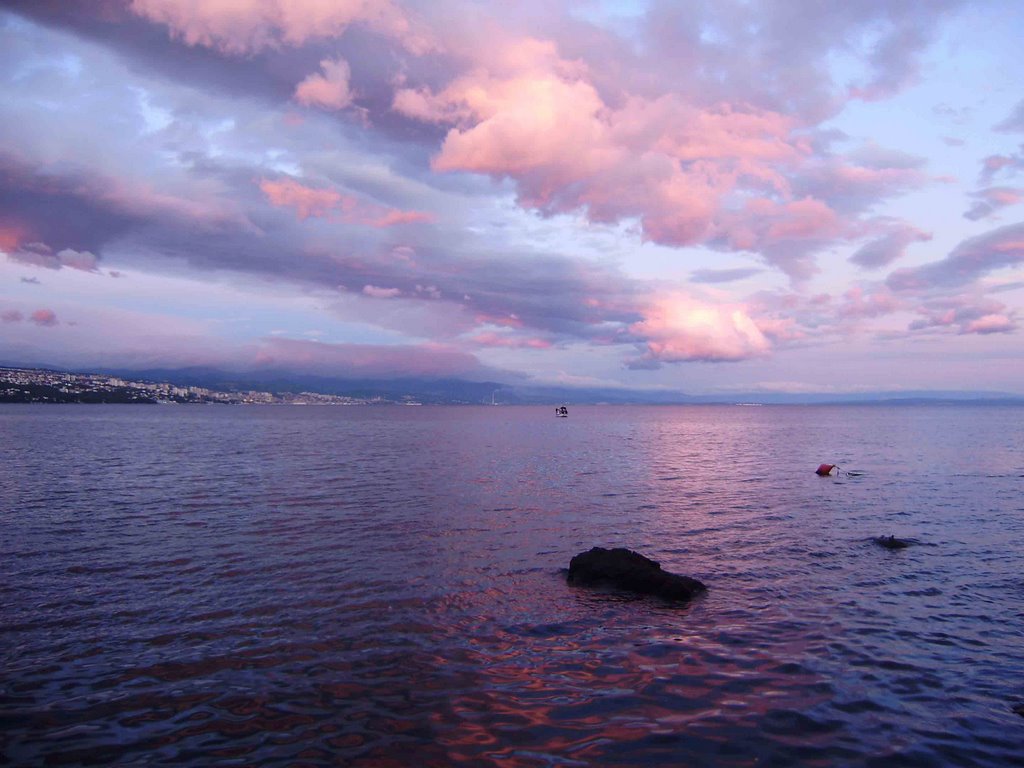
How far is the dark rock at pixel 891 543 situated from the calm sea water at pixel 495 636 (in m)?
0.86

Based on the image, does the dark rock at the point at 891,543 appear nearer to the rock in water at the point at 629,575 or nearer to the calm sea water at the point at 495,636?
the calm sea water at the point at 495,636

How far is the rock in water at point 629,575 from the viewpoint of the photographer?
19.2m

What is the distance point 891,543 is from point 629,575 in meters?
14.0

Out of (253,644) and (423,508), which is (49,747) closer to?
(253,644)

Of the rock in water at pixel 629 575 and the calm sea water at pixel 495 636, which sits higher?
the rock in water at pixel 629 575

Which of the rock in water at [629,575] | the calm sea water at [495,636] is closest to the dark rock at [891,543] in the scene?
the calm sea water at [495,636]

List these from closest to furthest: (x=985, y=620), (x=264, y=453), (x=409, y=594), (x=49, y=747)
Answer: (x=49, y=747) → (x=985, y=620) → (x=409, y=594) → (x=264, y=453)

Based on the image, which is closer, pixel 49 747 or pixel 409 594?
pixel 49 747

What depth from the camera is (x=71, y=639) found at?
49.9 ft

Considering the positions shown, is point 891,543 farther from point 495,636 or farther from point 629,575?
point 495,636

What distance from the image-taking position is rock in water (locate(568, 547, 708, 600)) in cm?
1916

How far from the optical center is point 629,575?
778 inches

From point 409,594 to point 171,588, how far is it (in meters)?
7.81

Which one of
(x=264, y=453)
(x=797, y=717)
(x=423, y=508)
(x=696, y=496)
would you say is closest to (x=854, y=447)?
(x=696, y=496)
